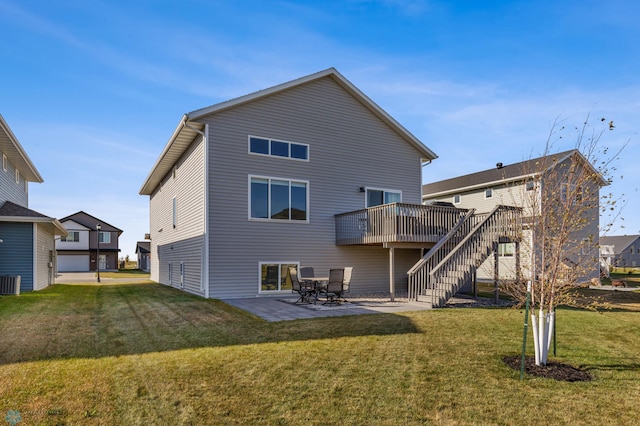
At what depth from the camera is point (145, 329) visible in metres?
7.50

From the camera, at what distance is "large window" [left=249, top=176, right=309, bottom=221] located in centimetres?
1320

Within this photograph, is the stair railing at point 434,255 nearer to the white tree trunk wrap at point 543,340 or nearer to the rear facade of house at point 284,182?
the rear facade of house at point 284,182

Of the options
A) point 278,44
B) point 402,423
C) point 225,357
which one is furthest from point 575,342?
point 278,44

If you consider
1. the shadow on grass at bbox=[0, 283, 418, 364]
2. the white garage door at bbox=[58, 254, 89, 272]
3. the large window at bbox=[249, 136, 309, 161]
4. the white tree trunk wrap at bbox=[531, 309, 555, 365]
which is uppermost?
the large window at bbox=[249, 136, 309, 161]

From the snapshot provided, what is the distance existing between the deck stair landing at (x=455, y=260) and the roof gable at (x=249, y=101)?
17.0ft

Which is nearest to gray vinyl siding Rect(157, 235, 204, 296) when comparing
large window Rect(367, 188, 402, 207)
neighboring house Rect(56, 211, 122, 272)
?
large window Rect(367, 188, 402, 207)

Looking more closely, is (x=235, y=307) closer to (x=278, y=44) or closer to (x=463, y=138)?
(x=278, y=44)

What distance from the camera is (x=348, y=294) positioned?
1398 centimetres

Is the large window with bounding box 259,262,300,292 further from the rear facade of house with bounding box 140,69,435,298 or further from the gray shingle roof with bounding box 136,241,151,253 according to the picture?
the gray shingle roof with bounding box 136,241,151,253

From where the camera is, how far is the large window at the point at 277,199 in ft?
43.3

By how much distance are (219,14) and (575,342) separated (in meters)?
11.3

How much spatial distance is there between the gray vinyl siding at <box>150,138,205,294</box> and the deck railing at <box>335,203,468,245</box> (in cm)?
511

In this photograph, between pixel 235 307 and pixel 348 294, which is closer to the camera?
pixel 235 307

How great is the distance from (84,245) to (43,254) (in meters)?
28.5
